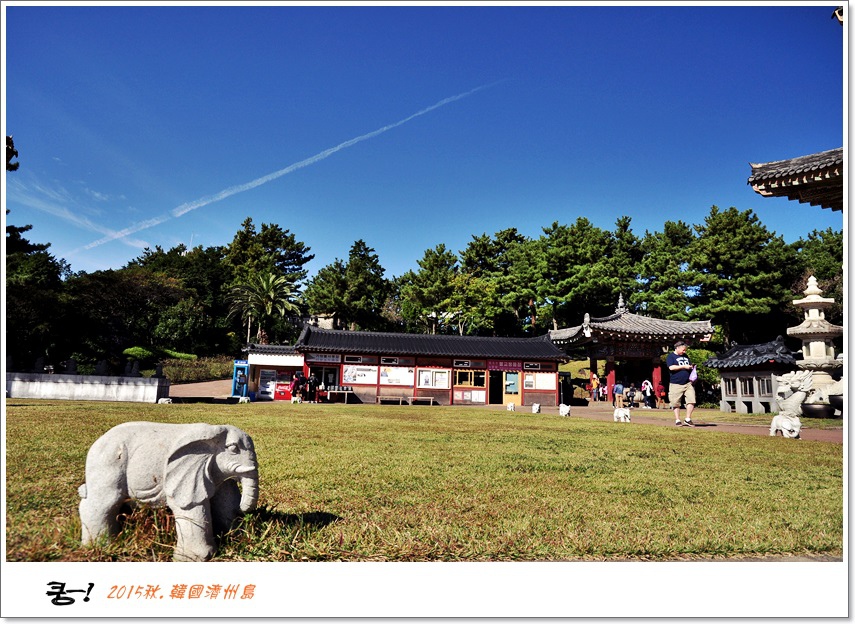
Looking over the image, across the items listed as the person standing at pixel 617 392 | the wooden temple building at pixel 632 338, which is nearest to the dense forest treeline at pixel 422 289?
the wooden temple building at pixel 632 338

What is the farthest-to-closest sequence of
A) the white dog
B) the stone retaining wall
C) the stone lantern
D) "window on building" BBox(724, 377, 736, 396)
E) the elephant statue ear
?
"window on building" BBox(724, 377, 736, 396)
the white dog
the stone lantern
the stone retaining wall
the elephant statue ear

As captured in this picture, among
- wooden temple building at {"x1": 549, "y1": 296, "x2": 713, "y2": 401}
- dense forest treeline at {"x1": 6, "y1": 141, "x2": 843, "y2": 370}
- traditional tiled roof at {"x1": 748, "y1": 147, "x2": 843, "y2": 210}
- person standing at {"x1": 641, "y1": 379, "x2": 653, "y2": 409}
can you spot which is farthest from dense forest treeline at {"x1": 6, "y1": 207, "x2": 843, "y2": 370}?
traditional tiled roof at {"x1": 748, "y1": 147, "x2": 843, "y2": 210}

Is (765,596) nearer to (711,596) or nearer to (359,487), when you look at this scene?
(711,596)

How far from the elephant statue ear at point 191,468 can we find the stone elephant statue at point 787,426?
29.4 ft

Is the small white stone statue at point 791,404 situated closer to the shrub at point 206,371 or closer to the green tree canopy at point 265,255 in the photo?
the green tree canopy at point 265,255

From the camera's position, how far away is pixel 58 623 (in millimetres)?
2139

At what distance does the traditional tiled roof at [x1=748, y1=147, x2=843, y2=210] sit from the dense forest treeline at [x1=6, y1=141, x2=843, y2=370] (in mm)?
6256

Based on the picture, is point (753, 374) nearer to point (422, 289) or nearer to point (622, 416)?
point (622, 416)

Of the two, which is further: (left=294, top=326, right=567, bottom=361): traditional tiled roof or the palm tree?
(left=294, top=326, right=567, bottom=361): traditional tiled roof

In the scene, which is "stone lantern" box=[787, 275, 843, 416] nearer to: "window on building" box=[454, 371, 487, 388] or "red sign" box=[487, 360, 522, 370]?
"red sign" box=[487, 360, 522, 370]

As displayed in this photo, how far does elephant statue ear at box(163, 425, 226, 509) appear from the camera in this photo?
2.07m

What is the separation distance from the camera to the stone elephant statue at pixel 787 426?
25.5 feet

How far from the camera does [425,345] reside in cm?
2102
